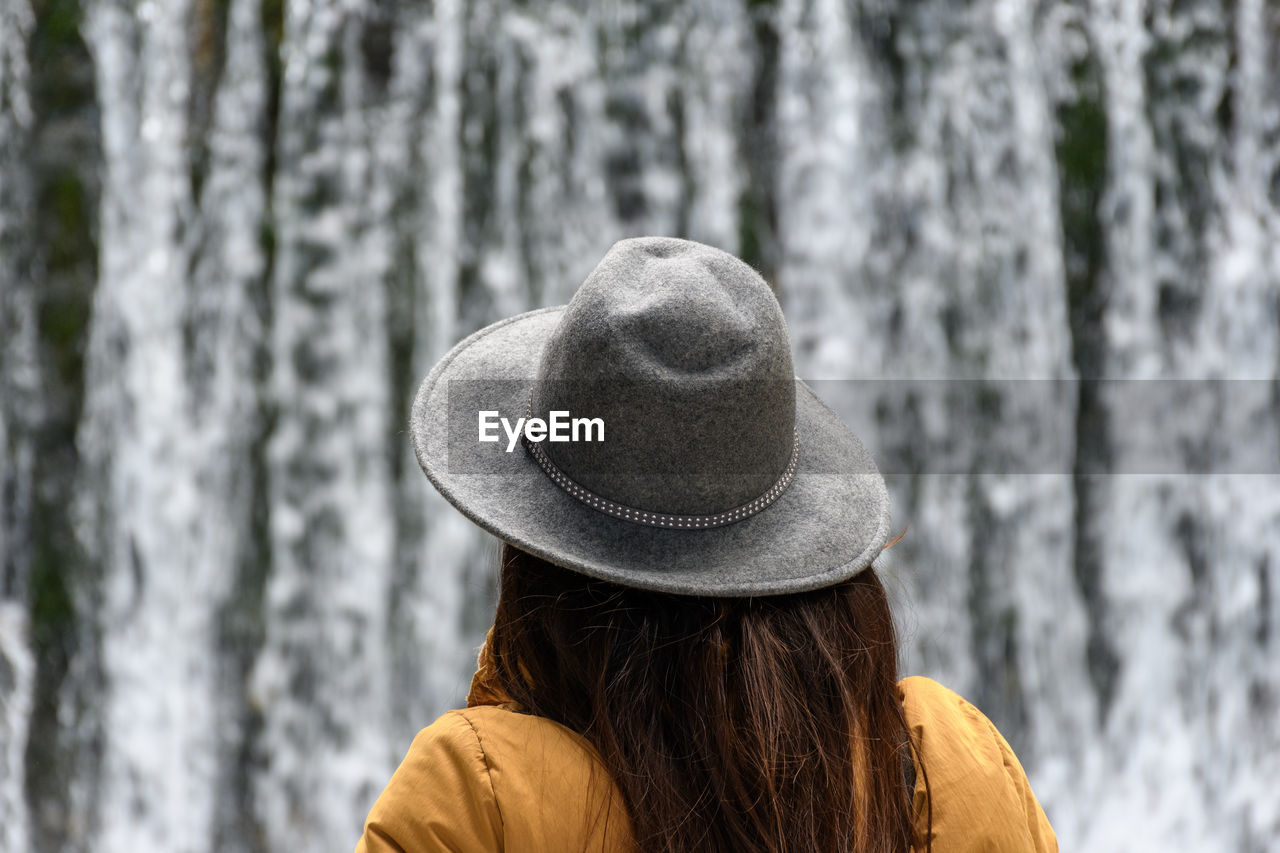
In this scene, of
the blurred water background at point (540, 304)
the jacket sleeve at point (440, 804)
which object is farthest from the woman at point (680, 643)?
the blurred water background at point (540, 304)

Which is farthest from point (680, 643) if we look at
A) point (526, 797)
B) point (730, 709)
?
point (526, 797)

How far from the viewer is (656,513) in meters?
0.82

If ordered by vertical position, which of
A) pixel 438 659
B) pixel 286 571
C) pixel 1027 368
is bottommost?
pixel 438 659

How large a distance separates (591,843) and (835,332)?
8.14 ft

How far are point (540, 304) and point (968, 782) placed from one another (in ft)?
7.77

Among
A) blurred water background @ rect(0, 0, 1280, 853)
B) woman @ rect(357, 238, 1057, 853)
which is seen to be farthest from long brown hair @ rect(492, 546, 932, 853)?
blurred water background @ rect(0, 0, 1280, 853)

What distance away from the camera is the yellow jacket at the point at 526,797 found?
774 mm

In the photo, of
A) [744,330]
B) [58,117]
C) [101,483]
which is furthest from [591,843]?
[58,117]

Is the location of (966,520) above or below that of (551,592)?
below

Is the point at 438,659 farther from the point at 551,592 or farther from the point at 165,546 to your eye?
the point at 551,592

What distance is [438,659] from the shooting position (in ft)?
9.66

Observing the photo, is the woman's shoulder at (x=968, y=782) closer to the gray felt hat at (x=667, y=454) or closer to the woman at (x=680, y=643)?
the woman at (x=680, y=643)

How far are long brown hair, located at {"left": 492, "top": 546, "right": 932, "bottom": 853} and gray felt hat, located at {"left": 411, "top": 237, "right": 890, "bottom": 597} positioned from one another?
46 millimetres

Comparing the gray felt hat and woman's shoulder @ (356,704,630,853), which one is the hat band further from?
woman's shoulder @ (356,704,630,853)
